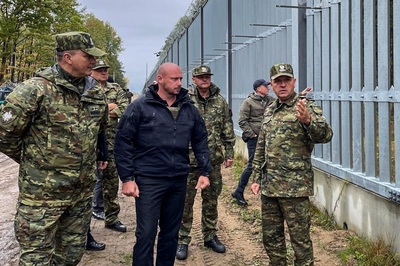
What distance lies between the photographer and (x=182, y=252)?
15.2 feet

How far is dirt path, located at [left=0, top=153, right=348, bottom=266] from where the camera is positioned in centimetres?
454

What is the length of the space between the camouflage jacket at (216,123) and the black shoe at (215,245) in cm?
91

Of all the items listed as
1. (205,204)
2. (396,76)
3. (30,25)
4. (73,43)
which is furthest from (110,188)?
(30,25)

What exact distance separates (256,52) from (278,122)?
614 centimetres

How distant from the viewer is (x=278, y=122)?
3619 millimetres

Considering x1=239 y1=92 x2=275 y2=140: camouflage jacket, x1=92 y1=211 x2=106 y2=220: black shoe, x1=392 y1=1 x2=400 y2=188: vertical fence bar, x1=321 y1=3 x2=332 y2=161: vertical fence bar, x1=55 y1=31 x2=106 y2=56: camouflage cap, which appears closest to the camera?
x1=55 y1=31 x2=106 y2=56: camouflage cap

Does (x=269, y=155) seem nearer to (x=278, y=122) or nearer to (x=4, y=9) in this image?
(x=278, y=122)

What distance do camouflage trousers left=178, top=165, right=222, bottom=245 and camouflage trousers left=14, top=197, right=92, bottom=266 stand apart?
1.58 meters

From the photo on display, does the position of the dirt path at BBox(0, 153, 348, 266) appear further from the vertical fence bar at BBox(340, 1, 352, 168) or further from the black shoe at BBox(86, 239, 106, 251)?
the vertical fence bar at BBox(340, 1, 352, 168)

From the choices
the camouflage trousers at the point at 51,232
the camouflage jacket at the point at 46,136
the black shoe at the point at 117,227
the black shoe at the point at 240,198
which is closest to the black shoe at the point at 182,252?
the black shoe at the point at 117,227

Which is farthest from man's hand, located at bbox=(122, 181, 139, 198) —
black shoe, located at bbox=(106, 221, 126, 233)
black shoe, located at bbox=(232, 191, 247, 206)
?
black shoe, located at bbox=(232, 191, 247, 206)

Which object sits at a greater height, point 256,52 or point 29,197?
point 256,52

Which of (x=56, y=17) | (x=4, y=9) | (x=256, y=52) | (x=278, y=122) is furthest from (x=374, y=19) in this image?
(x=56, y=17)

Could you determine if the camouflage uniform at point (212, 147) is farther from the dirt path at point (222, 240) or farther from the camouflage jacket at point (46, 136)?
the camouflage jacket at point (46, 136)
